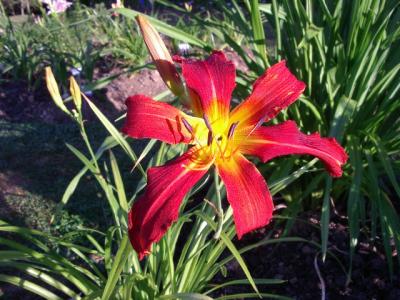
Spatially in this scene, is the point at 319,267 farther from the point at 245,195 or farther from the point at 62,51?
the point at 62,51

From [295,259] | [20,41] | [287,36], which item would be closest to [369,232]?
[295,259]

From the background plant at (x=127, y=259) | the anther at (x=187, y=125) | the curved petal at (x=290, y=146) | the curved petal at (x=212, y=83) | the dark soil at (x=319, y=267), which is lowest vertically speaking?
the dark soil at (x=319, y=267)

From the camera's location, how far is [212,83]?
1232 mm

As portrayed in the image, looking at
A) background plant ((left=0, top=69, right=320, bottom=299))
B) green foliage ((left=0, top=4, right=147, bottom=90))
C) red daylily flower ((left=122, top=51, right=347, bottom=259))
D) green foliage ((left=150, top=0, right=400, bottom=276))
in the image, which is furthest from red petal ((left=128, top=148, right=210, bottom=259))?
green foliage ((left=0, top=4, right=147, bottom=90))

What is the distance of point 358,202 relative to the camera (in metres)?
2.01

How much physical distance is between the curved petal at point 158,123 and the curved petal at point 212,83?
53 millimetres

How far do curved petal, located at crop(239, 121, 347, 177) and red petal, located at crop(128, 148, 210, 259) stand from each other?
129mm

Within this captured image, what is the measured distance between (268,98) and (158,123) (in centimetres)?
29

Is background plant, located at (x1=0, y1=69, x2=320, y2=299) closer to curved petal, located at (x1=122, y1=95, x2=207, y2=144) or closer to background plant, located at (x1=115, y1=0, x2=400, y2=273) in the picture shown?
curved petal, located at (x1=122, y1=95, x2=207, y2=144)

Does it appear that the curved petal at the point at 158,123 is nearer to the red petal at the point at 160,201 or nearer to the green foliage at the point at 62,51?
the red petal at the point at 160,201

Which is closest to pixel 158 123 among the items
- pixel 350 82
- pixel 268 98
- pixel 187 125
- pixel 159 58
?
pixel 187 125

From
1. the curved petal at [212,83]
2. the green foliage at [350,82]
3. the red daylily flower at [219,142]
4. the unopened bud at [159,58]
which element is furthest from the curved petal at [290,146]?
the green foliage at [350,82]

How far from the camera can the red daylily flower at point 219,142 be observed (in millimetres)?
1037

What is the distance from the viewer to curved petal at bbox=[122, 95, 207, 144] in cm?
117
